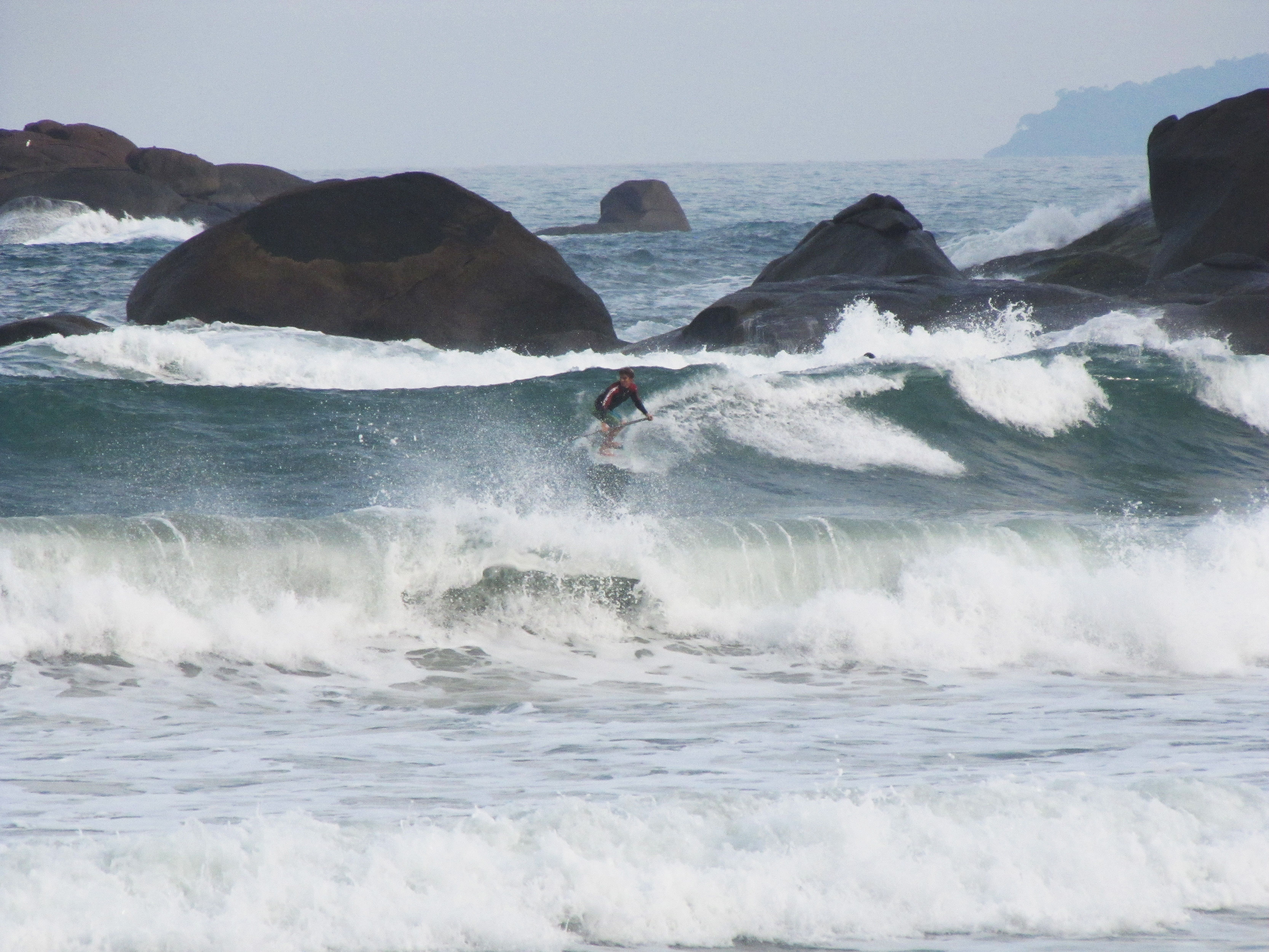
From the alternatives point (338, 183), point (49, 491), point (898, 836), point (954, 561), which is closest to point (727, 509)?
point (954, 561)

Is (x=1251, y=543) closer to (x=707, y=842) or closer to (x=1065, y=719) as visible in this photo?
(x=1065, y=719)

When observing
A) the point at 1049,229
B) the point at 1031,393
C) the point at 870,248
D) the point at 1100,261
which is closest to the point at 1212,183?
the point at 1100,261

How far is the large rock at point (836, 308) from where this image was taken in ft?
58.7

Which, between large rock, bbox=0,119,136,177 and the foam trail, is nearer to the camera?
the foam trail

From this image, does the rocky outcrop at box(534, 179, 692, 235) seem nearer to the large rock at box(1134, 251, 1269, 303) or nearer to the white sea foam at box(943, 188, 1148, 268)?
the white sea foam at box(943, 188, 1148, 268)

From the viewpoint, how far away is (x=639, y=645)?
9.24m

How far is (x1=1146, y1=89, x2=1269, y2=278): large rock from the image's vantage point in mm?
20078

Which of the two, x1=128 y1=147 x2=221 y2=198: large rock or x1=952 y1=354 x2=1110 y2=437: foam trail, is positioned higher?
x1=128 y1=147 x2=221 y2=198: large rock

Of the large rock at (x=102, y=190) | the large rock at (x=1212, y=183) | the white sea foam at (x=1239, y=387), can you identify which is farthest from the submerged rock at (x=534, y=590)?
the large rock at (x=102, y=190)

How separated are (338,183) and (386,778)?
14.1 m

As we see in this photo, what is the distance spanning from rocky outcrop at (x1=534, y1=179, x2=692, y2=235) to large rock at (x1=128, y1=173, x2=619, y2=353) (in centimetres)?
2806

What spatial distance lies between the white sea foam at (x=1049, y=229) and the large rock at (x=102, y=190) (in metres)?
30.3

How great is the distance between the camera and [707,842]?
4941 millimetres

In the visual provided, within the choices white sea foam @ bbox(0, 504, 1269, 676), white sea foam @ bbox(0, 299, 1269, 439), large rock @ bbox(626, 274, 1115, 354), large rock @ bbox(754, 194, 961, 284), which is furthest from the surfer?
large rock @ bbox(754, 194, 961, 284)
